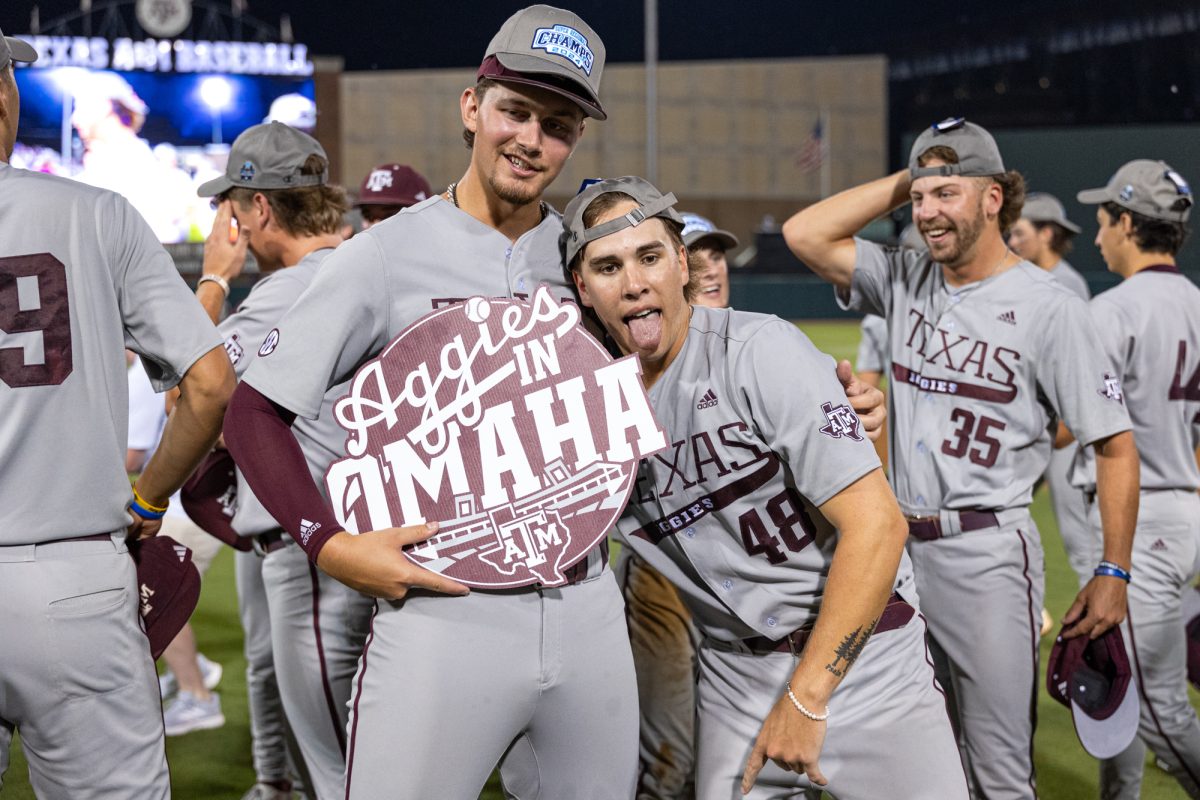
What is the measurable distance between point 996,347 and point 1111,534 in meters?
0.63

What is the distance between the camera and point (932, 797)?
90.1 inches

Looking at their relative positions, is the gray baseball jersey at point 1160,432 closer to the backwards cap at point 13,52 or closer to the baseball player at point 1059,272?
the baseball player at point 1059,272

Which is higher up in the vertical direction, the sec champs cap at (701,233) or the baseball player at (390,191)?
the baseball player at (390,191)

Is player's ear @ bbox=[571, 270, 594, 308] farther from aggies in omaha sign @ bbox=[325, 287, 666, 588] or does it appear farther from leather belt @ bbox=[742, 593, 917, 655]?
leather belt @ bbox=[742, 593, 917, 655]

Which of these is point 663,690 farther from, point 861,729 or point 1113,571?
point 1113,571

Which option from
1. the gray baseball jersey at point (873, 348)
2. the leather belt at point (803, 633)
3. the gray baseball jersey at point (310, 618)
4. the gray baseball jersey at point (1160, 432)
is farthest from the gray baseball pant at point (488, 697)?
the gray baseball jersey at point (873, 348)

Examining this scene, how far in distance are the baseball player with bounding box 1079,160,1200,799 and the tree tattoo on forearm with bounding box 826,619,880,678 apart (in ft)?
6.37

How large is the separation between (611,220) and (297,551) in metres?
1.50

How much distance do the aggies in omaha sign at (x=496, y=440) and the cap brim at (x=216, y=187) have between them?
1674mm

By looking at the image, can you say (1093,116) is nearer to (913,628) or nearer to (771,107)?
(771,107)

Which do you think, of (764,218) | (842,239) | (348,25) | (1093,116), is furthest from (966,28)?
(842,239)

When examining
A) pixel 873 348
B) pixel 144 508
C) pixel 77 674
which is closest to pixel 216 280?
pixel 144 508

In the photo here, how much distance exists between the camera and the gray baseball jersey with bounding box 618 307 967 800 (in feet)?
7.46

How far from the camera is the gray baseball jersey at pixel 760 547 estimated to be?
7.46 feet
